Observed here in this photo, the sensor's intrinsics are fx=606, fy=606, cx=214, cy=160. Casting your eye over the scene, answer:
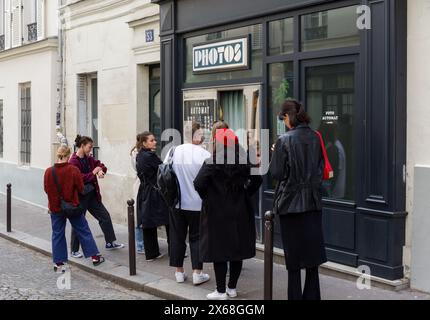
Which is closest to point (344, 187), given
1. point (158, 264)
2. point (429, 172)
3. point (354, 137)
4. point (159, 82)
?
point (354, 137)

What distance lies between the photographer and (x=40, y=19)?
14.0 m

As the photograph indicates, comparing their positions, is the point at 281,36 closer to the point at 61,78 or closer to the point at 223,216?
the point at 223,216

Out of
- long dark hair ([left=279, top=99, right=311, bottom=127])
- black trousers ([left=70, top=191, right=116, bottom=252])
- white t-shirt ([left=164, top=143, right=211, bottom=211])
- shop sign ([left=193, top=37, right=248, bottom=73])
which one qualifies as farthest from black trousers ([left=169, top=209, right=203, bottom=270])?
shop sign ([left=193, top=37, right=248, bottom=73])

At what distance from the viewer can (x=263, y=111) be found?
802cm

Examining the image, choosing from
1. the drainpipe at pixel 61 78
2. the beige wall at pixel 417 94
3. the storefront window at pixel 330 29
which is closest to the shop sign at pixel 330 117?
the storefront window at pixel 330 29

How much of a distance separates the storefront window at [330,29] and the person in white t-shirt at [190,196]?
184 cm

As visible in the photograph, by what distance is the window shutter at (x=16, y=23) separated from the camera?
15289 millimetres

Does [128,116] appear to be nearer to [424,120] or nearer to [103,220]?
[103,220]

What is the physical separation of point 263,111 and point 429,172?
262 centimetres

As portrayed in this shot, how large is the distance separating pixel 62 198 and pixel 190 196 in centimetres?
189

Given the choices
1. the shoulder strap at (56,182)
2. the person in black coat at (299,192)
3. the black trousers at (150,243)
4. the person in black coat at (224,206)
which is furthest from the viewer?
the black trousers at (150,243)

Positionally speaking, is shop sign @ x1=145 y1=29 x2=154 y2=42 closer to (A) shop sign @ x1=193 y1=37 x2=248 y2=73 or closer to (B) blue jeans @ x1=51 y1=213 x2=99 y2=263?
(A) shop sign @ x1=193 y1=37 x2=248 y2=73

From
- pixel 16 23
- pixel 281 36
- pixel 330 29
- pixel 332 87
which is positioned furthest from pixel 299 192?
pixel 16 23

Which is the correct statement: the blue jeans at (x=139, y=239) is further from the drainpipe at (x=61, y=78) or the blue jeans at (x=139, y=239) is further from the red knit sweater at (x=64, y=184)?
the drainpipe at (x=61, y=78)
